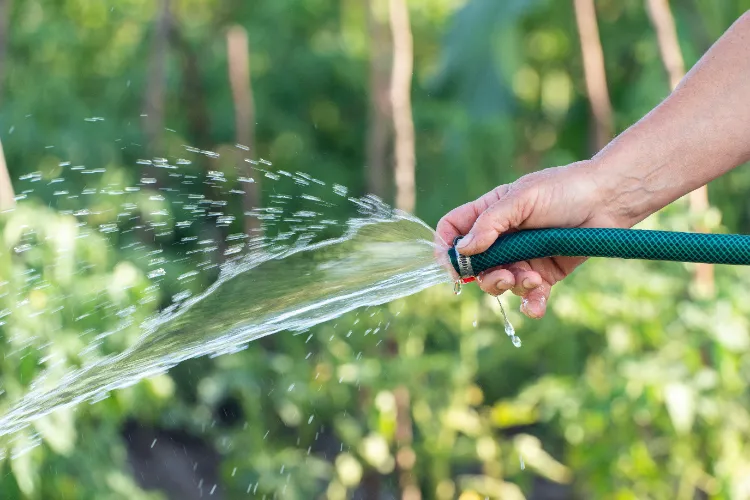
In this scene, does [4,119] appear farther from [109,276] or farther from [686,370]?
[686,370]

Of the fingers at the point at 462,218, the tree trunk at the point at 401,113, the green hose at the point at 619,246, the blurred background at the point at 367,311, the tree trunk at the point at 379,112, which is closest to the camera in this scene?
the green hose at the point at 619,246

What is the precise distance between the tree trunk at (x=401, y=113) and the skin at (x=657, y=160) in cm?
196

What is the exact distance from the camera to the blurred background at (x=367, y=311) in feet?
9.22

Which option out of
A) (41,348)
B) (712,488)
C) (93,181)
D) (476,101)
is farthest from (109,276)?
(476,101)

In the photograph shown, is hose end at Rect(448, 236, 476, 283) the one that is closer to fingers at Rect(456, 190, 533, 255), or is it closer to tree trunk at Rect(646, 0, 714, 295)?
fingers at Rect(456, 190, 533, 255)

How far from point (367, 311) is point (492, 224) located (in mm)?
2077

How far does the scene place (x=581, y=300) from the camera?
123 inches

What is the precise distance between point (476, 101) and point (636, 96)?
0.85 meters

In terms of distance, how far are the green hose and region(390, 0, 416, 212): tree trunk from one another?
6.68 ft

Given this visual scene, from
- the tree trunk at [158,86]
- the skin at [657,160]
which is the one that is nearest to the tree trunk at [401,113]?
the tree trunk at [158,86]

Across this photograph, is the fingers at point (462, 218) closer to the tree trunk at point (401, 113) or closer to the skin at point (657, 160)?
the skin at point (657, 160)

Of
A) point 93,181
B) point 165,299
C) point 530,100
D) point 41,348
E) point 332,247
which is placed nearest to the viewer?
point 41,348

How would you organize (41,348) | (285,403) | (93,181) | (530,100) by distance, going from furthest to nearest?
1. (530,100)
2. (93,181)
3. (285,403)
4. (41,348)

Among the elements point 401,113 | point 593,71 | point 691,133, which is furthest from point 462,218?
point 593,71
